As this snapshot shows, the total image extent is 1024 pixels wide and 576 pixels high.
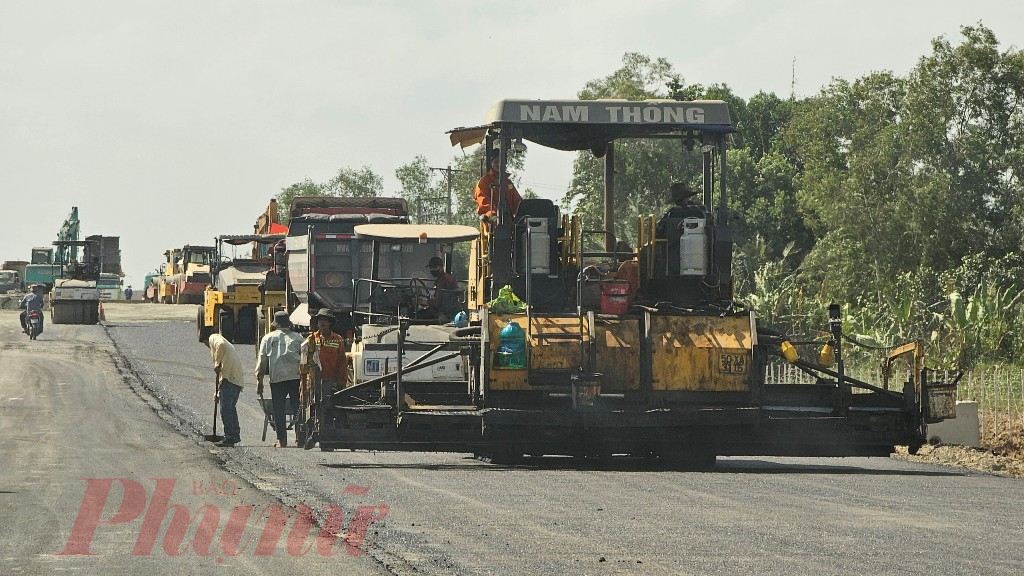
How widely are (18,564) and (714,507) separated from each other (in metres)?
5.22

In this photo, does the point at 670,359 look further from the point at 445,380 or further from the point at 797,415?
the point at 445,380

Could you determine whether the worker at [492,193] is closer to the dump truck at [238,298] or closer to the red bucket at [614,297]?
the red bucket at [614,297]

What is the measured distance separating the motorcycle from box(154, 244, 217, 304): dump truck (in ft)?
36.0

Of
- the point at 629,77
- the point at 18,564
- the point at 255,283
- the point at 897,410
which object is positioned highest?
the point at 629,77

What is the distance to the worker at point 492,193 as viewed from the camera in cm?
1531

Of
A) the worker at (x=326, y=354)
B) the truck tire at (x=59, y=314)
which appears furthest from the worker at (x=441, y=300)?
the truck tire at (x=59, y=314)

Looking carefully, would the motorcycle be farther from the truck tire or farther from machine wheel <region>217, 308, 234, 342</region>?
machine wheel <region>217, 308, 234, 342</region>

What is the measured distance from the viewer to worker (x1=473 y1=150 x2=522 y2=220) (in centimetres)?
1531

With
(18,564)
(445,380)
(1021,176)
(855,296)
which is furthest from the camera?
(855,296)

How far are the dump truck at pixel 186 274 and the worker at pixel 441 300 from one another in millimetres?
33926

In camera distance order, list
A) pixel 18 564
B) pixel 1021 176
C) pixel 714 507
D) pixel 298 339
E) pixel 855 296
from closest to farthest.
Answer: pixel 18 564 < pixel 714 507 < pixel 298 339 < pixel 1021 176 < pixel 855 296

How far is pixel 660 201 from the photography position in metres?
50.5

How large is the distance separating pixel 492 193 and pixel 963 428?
7.67 meters

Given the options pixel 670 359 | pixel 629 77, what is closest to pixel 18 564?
pixel 670 359
